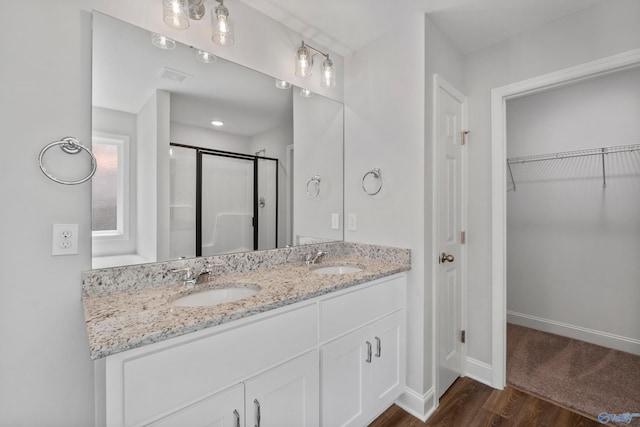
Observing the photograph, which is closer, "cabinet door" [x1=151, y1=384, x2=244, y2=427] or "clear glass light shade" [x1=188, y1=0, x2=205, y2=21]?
"cabinet door" [x1=151, y1=384, x2=244, y2=427]

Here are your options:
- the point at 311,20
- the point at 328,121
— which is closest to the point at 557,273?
the point at 328,121

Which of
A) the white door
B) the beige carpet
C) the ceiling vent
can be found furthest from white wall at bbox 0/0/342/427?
the beige carpet

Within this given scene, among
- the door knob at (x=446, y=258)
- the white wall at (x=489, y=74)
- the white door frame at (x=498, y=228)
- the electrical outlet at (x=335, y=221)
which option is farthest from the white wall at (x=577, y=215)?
the electrical outlet at (x=335, y=221)

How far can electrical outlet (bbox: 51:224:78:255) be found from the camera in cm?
109

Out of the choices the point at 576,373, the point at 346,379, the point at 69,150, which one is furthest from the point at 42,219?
the point at 576,373

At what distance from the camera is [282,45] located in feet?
5.99

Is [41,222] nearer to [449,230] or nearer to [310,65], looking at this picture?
[310,65]

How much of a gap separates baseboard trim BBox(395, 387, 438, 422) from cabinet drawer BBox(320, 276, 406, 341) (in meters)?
0.55

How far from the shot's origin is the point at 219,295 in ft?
4.63

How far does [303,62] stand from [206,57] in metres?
0.62

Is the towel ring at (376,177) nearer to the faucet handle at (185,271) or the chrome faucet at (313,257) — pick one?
the chrome faucet at (313,257)

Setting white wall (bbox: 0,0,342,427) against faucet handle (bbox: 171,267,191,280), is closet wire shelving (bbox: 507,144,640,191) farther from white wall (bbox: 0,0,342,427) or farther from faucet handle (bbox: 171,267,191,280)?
white wall (bbox: 0,0,342,427)

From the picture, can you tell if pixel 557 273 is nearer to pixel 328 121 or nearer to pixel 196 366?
pixel 328 121

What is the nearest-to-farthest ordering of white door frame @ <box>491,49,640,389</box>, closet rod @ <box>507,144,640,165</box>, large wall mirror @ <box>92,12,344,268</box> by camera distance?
large wall mirror @ <box>92,12,344,268</box>, white door frame @ <box>491,49,640,389</box>, closet rod @ <box>507,144,640,165</box>
